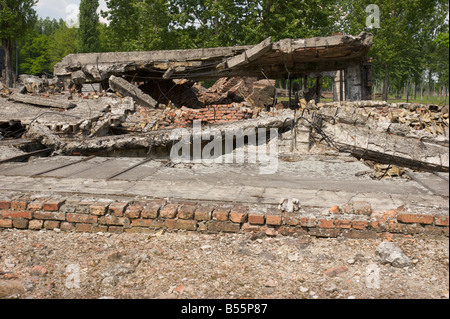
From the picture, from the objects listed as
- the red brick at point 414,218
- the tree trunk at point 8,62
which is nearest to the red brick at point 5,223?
the red brick at point 414,218

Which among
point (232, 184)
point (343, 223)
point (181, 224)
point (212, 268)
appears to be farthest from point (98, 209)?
point (343, 223)

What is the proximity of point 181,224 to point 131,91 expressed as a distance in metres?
8.45

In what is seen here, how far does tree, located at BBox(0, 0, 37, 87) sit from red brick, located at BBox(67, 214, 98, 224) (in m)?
21.5

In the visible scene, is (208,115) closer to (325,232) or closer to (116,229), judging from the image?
(116,229)

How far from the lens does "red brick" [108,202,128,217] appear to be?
Result: 3.44 meters

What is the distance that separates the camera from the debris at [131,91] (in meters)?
10.8

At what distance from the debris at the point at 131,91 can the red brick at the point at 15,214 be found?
24.4 feet

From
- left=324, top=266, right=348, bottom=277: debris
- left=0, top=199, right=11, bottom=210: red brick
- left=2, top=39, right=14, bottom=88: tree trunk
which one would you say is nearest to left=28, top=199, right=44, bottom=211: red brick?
left=0, top=199, right=11, bottom=210: red brick

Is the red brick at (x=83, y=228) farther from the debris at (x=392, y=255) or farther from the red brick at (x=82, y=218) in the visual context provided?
the debris at (x=392, y=255)

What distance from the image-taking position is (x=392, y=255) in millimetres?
2791

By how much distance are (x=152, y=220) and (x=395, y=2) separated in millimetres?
19510

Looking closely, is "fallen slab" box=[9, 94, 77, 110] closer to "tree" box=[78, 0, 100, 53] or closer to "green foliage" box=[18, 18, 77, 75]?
"tree" box=[78, 0, 100, 53]

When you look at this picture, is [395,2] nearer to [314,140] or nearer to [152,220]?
[314,140]
